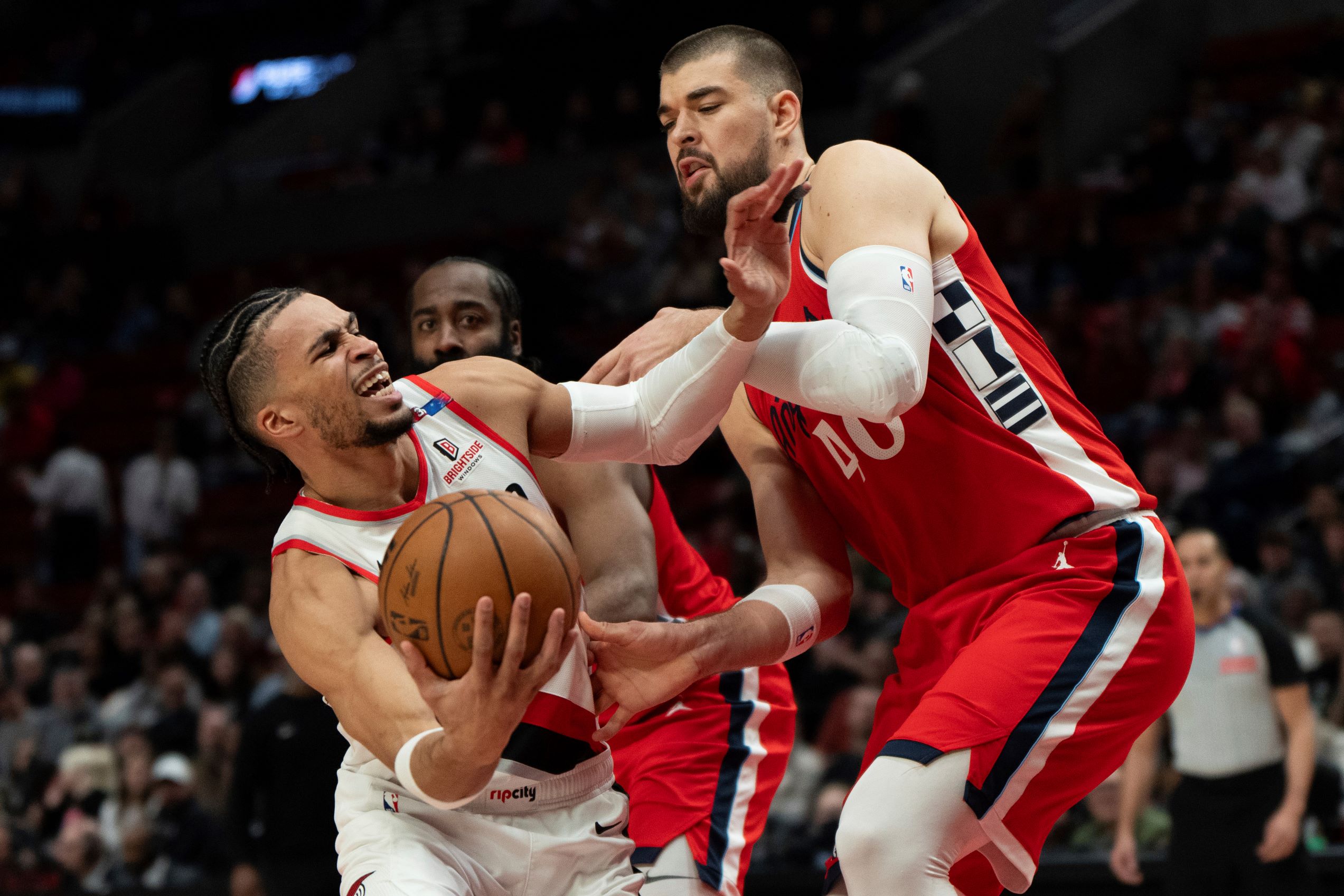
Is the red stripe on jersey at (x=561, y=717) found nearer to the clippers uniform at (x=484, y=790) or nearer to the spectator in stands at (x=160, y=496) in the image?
the clippers uniform at (x=484, y=790)

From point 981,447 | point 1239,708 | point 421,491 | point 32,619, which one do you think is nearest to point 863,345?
point 981,447

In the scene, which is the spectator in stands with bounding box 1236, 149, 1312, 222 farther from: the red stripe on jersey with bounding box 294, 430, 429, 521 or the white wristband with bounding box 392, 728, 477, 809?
the white wristband with bounding box 392, 728, 477, 809

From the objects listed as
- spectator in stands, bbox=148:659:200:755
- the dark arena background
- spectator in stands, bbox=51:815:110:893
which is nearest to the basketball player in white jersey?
the dark arena background

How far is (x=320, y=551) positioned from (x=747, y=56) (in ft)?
5.25

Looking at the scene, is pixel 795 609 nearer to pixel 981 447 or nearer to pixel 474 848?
pixel 981 447

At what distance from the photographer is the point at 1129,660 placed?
3.31 metres

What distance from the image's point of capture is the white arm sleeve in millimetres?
3148

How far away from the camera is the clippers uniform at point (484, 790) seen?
3.33 metres

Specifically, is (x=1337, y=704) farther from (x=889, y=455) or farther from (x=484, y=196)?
(x=484, y=196)

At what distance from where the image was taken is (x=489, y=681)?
110 inches

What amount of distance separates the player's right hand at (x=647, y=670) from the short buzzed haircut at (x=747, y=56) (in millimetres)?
1366

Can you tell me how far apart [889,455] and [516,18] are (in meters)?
17.0

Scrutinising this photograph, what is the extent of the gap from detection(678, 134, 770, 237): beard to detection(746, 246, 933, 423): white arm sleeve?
0.48 m

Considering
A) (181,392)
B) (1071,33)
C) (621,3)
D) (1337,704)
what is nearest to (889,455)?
(1337,704)
